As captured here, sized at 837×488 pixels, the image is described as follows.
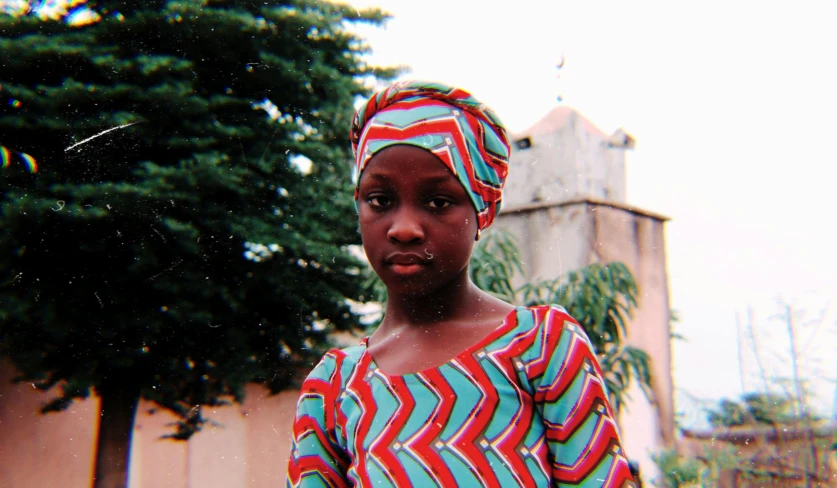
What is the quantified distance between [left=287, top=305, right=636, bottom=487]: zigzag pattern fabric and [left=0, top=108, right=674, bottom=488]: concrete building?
6649 millimetres

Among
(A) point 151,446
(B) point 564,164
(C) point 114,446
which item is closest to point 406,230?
(B) point 564,164

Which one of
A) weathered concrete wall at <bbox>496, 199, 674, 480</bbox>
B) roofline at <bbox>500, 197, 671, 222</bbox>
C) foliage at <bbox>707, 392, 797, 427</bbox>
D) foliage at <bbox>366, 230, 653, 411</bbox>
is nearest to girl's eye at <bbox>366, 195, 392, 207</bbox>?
foliage at <bbox>366, 230, 653, 411</bbox>

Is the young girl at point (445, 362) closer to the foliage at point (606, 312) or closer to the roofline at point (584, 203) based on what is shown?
the foliage at point (606, 312)

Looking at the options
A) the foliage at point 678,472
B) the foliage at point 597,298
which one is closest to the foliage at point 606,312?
the foliage at point 597,298

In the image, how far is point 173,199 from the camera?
23.3ft

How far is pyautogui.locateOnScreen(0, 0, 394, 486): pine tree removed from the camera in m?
6.93

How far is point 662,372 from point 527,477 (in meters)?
8.03

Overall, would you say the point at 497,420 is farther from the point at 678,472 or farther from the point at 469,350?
the point at 678,472

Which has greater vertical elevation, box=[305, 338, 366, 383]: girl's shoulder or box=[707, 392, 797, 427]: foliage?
box=[305, 338, 366, 383]: girl's shoulder

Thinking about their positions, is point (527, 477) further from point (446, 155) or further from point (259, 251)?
point (259, 251)

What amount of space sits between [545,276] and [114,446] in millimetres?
5521

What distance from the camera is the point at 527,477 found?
127cm

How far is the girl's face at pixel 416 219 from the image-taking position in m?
1.36

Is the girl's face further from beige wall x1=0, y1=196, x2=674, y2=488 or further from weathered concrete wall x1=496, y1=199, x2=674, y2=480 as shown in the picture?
weathered concrete wall x1=496, y1=199, x2=674, y2=480
